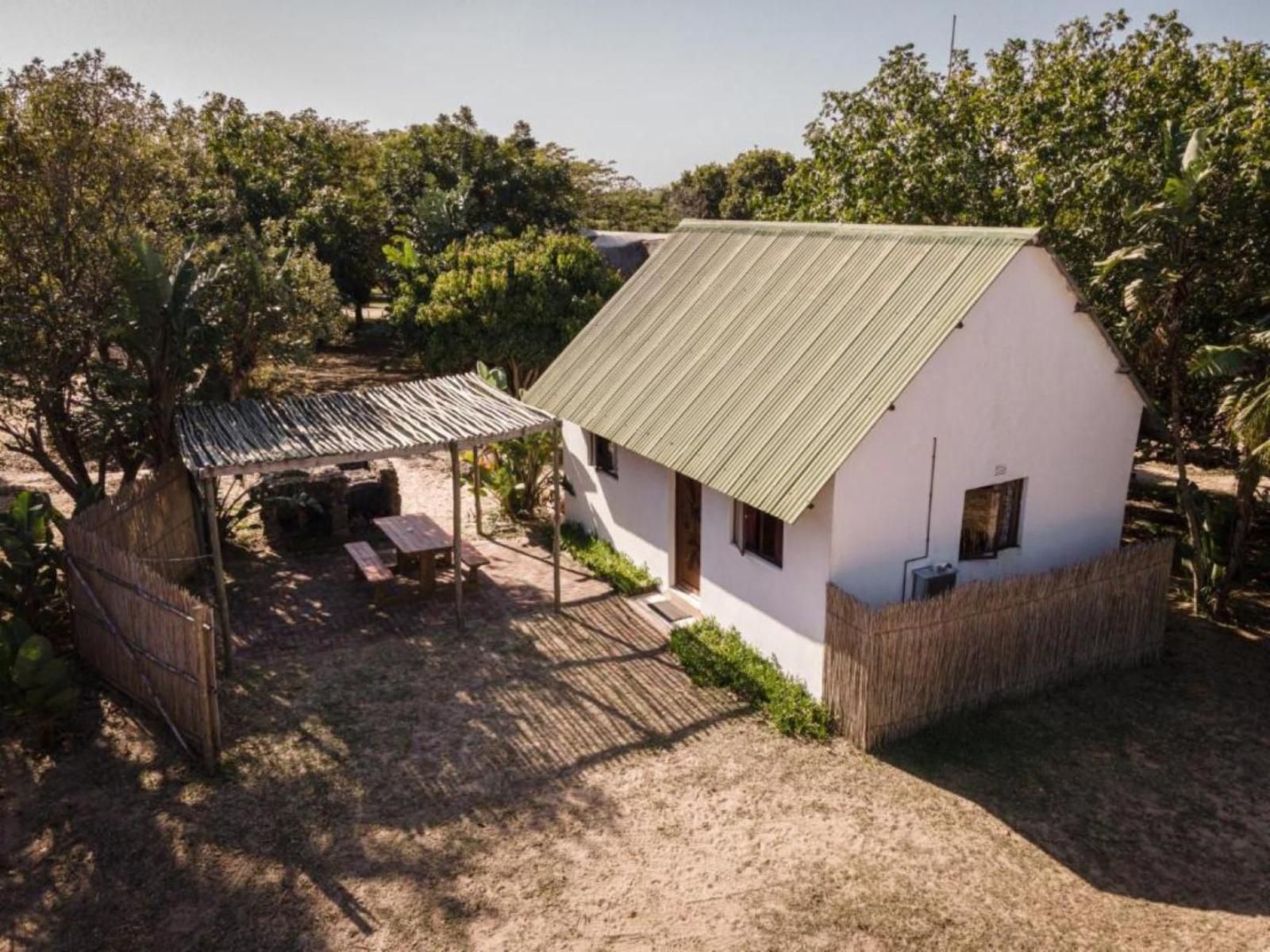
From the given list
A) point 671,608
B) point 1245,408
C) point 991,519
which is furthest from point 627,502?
point 1245,408

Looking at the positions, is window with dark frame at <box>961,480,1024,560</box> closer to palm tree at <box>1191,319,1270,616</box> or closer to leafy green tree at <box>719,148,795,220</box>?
palm tree at <box>1191,319,1270,616</box>

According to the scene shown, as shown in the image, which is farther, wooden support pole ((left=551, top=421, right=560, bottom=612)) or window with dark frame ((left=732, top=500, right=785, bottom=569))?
wooden support pole ((left=551, top=421, right=560, bottom=612))

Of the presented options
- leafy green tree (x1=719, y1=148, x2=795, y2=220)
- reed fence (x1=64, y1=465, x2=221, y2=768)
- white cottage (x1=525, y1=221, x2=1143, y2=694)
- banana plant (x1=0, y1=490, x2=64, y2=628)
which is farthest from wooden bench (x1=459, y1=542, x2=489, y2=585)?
leafy green tree (x1=719, y1=148, x2=795, y2=220)

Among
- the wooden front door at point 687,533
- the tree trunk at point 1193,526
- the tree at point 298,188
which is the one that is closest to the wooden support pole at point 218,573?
the wooden front door at point 687,533

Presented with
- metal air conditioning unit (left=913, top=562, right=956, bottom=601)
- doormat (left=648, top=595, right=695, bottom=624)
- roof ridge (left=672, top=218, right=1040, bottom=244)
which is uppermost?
roof ridge (left=672, top=218, right=1040, bottom=244)

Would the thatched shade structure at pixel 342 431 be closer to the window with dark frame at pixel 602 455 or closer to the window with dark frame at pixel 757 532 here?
the window with dark frame at pixel 602 455

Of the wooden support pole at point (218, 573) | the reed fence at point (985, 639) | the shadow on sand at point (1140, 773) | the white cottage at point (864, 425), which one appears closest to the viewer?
the shadow on sand at point (1140, 773)

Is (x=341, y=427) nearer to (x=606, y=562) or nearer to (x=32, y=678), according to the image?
(x=32, y=678)
